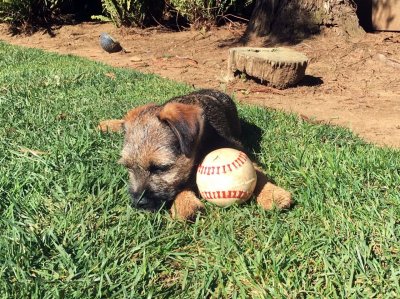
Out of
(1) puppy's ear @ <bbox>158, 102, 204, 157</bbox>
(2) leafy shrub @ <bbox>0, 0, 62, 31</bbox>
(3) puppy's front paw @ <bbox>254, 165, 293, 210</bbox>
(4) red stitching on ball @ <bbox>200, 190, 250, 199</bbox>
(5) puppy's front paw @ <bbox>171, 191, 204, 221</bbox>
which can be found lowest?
(2) leafy shrub @ <bbox>0, 0, 62, 31</bbox>

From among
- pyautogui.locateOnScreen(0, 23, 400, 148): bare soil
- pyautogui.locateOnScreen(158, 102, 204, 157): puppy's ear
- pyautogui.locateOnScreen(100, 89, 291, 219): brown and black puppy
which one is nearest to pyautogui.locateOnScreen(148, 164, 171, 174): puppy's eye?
pyautogui.locateOnScreen(100, 89, 291, 219): brown and black puppy

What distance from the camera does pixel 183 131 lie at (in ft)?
10.8

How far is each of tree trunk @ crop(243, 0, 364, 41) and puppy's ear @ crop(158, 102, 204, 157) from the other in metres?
6.44

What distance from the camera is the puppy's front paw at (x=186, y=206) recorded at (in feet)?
10.1

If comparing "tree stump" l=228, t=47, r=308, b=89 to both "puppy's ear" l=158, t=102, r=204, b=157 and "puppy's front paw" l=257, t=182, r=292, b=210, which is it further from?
"puppy's front paw" l=257, t=182, r=292, b=210

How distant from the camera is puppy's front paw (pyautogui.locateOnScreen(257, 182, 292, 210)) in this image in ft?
10.4

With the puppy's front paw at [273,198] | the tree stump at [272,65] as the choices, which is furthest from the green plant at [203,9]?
the puppy's front paw at [273,198]

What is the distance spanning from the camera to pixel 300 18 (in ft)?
30.2

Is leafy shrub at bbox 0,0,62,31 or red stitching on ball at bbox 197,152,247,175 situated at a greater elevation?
red stitching on ball at bbox 197,152,247,175

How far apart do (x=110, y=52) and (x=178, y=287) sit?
370 inches

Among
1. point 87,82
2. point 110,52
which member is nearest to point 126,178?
point 87,82

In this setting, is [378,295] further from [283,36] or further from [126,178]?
[283,36]

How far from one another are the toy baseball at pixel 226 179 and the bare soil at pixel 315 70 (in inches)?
89.9

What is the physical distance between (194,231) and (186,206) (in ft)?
0.84
